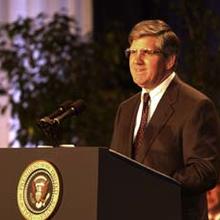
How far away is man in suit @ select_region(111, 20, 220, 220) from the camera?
2682 mm

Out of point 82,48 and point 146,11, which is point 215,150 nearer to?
point 82,48

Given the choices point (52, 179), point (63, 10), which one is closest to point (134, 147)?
point (52, 179)

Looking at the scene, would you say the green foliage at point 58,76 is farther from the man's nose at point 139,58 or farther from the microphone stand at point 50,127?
the microphone stand at point 50,127

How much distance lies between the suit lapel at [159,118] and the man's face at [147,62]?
0.08m

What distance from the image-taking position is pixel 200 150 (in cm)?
269

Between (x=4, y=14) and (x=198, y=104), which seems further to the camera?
(x=4, y=14)

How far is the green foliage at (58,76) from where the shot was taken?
560 centimetres

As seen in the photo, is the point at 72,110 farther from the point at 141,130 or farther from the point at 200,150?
the point at 200,150

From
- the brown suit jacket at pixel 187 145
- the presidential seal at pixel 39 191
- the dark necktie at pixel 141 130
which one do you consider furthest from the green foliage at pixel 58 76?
the presidential seal at pixel 39 191

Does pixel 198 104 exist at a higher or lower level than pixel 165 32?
lower

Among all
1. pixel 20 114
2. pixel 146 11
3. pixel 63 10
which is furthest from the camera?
pixel 146 11

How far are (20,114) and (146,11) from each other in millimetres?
1995

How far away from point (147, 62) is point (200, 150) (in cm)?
43

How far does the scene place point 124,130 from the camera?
298cm
